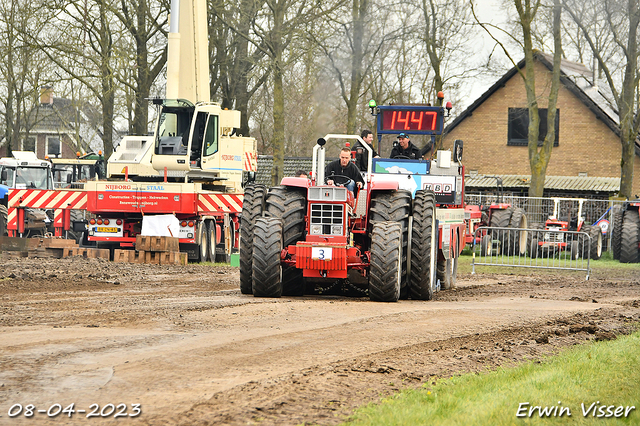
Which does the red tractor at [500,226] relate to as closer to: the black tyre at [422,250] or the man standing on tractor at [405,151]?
the man standing on tractor at [405,151]

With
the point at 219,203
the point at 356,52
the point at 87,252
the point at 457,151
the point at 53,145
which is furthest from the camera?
the point at 53,145

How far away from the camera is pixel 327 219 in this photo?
37.6ft

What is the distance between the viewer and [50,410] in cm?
516

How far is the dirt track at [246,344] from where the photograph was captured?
5.51 m

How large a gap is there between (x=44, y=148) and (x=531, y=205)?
170ft

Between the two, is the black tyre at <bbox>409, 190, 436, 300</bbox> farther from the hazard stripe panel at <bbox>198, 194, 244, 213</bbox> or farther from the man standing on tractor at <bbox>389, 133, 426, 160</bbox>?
the hazard stripe panel at <bbox>198, 194, 244, 213</bbox>

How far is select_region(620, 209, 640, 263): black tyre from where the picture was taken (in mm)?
24453

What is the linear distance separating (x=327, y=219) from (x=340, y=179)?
0.97 meters

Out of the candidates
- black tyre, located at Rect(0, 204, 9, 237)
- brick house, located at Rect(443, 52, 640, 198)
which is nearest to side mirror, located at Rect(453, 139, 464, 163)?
black tyre, located at Rect(0, 204, 9, 237)

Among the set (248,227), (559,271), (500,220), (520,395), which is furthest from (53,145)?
(520,395)

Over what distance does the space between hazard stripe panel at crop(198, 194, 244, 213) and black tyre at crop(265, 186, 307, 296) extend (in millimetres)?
8104

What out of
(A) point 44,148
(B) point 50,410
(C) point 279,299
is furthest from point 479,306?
(A) point 44,148

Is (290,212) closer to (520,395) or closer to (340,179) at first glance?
(340,179)

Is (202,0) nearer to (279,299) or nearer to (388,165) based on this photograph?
(388,165)
